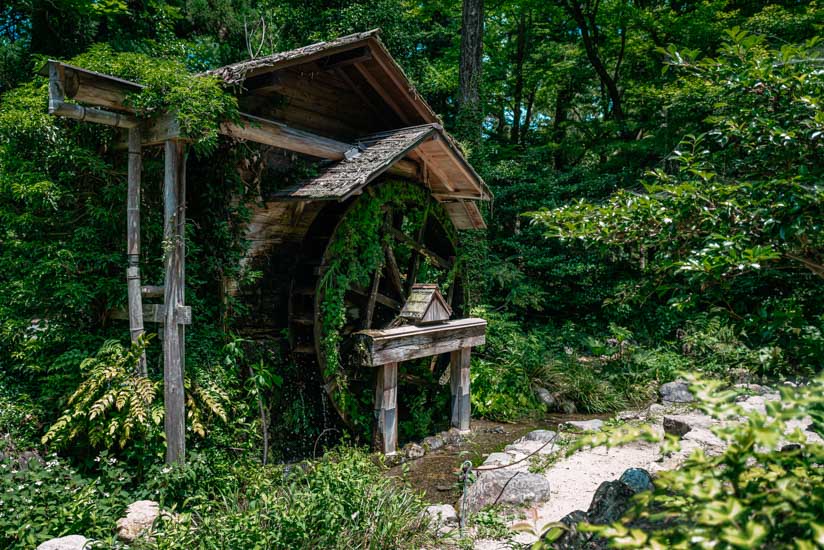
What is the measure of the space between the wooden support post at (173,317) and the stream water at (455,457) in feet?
5.91

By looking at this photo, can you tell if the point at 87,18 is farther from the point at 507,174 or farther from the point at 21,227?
the point at 507,174

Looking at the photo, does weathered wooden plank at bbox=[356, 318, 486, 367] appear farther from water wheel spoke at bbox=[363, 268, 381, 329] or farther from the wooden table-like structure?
water wheel spoke at bbox=[363, 268, 381, 329]

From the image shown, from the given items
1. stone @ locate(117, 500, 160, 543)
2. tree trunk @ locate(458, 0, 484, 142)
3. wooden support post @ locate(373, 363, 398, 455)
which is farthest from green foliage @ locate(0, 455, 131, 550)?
tree trunk @ locate(458, 0, 484, 142)

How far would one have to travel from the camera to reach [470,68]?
36.7ft

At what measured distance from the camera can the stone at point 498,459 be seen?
5.74m

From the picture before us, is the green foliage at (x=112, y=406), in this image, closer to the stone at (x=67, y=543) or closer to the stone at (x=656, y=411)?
the stone at (x=67, y=543)

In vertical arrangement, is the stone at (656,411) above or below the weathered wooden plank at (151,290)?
below

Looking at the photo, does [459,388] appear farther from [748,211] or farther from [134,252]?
[748,211]

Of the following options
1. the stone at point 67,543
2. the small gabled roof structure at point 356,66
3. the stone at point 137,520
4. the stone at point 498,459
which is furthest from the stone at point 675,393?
the stone at point 67,543

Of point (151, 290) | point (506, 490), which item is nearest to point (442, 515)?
point (506, 490)

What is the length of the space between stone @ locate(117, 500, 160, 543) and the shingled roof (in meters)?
2.92

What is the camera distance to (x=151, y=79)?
4.24 meters

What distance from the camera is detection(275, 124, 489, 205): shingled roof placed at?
546 centimetres

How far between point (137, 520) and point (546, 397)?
6.25 m
